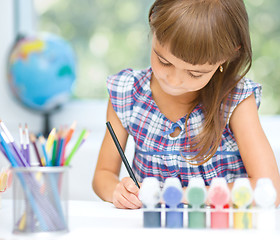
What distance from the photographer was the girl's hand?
0.78 m

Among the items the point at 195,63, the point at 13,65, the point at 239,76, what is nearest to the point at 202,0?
the point at 195,63

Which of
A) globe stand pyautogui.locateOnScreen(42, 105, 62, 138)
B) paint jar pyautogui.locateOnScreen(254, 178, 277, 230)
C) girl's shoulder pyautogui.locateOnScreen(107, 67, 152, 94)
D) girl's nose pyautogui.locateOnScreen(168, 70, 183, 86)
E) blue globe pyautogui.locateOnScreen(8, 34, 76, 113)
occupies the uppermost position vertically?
blue globe pyautogui.locateOnScreen(8, 34, 76, 113)

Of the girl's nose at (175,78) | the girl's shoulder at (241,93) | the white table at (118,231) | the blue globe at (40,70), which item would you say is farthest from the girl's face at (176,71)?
the blue globe at (40,70)

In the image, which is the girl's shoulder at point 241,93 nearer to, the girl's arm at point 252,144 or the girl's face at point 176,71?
the girl's arm at point 252,144

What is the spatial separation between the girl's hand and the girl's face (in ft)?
0.59

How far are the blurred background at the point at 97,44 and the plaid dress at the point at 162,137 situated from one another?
0.85 m

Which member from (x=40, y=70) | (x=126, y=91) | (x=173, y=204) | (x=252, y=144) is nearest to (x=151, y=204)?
(x=173, y=204)

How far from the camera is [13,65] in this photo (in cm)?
187

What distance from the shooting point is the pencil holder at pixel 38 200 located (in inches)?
22.3

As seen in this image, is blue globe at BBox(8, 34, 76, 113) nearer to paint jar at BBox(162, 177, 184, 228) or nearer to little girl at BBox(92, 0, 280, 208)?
little girl at BBox(92, 0, 280, 208)

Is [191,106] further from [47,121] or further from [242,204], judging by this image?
[47,121]

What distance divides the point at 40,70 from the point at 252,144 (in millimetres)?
1082

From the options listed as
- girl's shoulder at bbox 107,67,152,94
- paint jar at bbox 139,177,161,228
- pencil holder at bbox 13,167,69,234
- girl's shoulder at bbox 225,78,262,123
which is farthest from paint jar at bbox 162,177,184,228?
girl's shoulder at bbox 107,67,152,94

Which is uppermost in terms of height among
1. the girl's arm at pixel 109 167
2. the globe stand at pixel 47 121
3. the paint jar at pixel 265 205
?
the globe stand at pixel 47 121
